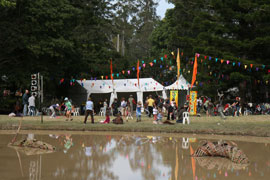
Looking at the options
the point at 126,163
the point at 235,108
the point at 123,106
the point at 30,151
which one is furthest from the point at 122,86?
the point at 126,163

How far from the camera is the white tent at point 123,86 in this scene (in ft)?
123

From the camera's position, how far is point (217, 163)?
10906mm

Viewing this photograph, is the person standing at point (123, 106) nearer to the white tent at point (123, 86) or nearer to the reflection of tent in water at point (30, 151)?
the white tent at point (123, 86)

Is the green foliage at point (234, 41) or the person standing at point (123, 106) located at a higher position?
the green foliage at point (234, 41)

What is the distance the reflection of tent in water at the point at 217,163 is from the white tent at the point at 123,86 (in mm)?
25545

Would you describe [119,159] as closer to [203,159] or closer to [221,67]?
[203,159]

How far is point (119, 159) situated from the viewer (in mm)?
11500

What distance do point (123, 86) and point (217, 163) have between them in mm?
27459

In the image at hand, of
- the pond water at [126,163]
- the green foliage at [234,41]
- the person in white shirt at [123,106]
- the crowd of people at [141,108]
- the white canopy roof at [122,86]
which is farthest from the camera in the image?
the white canopy roof at [122,86]

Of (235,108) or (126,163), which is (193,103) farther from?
(126,163)

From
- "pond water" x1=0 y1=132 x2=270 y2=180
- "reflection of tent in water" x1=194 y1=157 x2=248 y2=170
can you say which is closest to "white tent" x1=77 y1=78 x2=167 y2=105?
"pond water" x1=0 y1=132 x2=270 y2=180

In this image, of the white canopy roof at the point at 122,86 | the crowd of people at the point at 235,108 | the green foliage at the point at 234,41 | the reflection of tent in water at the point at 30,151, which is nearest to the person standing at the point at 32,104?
the white canopy roof at the point at 122,86

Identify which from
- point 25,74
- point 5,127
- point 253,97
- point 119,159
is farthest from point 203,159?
point 253,97

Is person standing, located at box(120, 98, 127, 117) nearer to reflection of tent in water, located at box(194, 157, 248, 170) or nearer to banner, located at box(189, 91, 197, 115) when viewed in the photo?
banner, located at box(189, 91, 197, 115)
